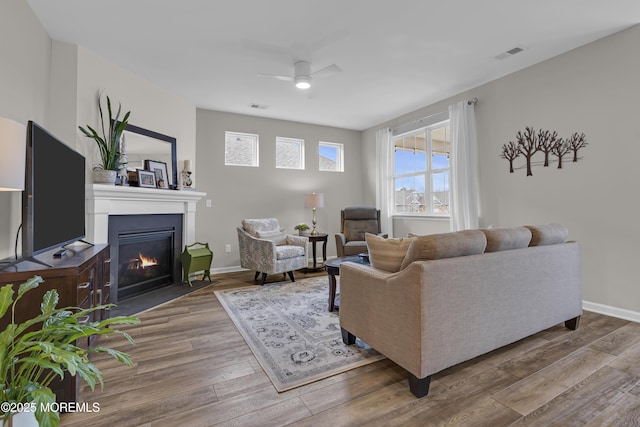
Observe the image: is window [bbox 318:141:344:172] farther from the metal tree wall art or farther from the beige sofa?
the beige sofa

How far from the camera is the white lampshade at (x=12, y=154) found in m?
1.38

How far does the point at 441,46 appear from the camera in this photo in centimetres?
299

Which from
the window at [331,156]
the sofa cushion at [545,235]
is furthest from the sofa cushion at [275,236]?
the sofa cushion at [545,235]

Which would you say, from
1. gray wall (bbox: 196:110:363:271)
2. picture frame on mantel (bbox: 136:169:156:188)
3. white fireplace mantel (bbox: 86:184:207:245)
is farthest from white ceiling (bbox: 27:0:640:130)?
white fireplace mantel (bbox: 86:184:207:245)

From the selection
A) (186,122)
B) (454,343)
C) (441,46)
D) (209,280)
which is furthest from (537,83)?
(209,280)

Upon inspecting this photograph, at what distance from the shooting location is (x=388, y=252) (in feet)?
6.20

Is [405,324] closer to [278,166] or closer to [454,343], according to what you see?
[454,343]

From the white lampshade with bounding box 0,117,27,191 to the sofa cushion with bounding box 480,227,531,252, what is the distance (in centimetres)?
261

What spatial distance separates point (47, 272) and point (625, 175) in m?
4.46

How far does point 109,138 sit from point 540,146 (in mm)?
4795

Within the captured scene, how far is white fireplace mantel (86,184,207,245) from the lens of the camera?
9.70ft

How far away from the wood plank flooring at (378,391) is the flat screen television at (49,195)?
89 cm

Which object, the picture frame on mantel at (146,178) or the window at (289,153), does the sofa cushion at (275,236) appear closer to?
the window at (289,153)

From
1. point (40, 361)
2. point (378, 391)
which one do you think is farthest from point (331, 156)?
point (40, 361)
